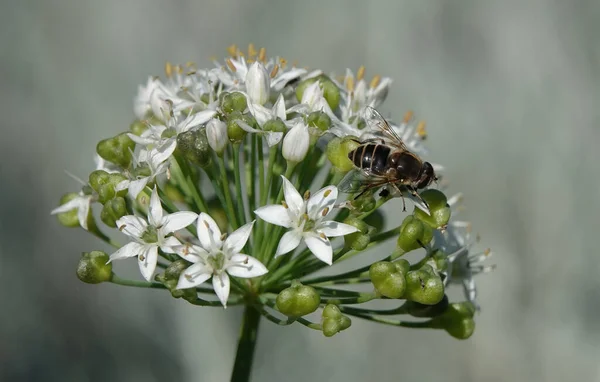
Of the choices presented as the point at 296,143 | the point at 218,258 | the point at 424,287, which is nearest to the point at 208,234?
the point at 218,258

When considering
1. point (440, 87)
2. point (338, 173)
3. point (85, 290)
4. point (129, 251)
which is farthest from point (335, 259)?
point (440, 87)

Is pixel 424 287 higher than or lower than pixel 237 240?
lower

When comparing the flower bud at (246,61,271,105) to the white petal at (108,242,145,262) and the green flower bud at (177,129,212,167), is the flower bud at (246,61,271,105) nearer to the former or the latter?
the green flower bud at (177,129,212,167)

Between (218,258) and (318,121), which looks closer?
(218,258)

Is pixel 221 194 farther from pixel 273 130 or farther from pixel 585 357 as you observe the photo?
pixel 585 357

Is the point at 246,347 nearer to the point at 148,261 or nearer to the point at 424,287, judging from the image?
the point at 148,261

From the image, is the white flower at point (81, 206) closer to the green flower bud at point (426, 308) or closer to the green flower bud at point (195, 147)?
the green flower bud at point (195, 147)

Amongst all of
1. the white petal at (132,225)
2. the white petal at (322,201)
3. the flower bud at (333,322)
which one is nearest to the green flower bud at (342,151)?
the white petal at (322,201)
